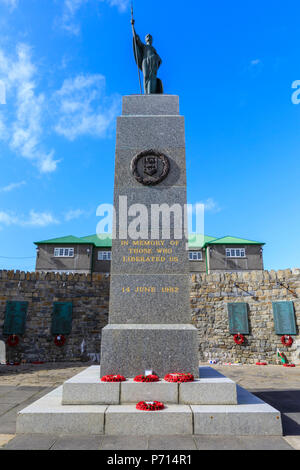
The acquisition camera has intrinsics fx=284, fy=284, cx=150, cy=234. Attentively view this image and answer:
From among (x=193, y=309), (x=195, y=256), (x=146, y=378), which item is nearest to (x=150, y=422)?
(x=146, y=378)

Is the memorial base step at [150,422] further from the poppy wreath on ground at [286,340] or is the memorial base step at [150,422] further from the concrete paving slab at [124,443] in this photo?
the poppy wreath on ground at [286,340]

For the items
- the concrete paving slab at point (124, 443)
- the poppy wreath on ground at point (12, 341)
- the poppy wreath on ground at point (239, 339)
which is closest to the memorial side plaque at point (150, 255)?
the concrete paving slab at point (124, 443)

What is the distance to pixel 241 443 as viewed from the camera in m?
3.60

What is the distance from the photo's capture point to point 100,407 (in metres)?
4.16

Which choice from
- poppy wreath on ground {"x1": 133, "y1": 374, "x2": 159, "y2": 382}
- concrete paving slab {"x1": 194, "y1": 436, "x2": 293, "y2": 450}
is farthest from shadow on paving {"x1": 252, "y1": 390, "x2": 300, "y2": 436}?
poppy wreath on ground {"x1": 133, "y1": 374, "x2": 159, "y2": 382}

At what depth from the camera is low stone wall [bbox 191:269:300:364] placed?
43.6 ft

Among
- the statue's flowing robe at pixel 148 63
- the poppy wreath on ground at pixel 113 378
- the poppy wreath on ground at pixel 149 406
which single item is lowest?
the poppy wreath on ground at pixel 149 406

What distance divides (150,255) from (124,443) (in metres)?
3.25

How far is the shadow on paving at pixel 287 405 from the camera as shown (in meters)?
4.21

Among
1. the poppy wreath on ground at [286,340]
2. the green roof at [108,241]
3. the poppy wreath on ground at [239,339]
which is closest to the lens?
→ the poppy wreath on ground at [286,340]

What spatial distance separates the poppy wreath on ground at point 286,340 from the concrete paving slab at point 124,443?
11298 millimetres

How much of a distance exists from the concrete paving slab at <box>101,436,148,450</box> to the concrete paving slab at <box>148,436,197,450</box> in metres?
0.10
